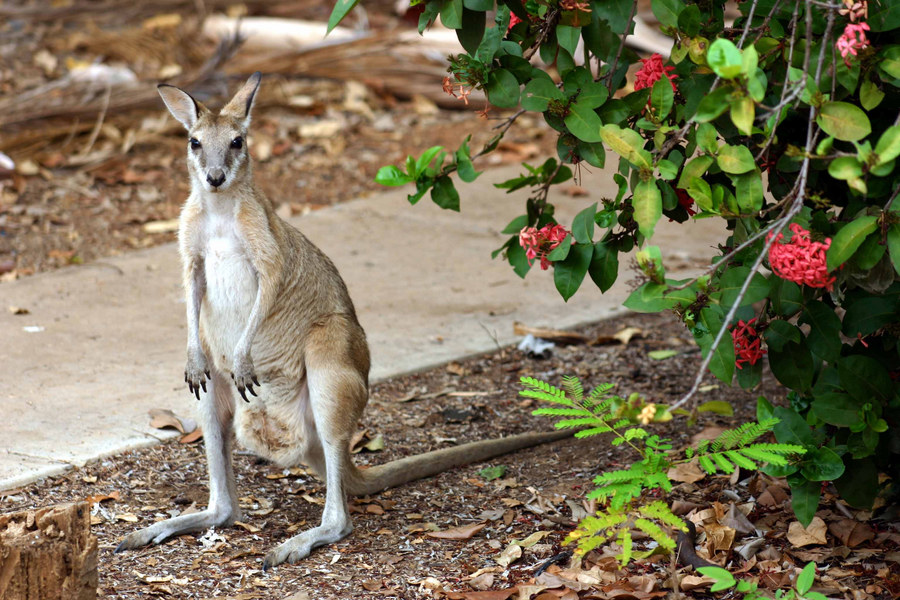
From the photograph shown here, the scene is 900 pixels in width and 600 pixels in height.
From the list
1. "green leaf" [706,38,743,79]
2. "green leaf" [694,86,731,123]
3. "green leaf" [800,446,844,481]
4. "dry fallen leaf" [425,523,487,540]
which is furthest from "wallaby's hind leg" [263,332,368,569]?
"green leaf" [706,38,743,79]

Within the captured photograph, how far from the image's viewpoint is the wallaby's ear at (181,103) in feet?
10.7

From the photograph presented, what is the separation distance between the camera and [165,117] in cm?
716

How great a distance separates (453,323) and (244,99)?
1906 mm

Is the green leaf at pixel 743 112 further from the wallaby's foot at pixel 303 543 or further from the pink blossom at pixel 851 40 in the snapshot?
the wallaby's foot at pixel 303 543

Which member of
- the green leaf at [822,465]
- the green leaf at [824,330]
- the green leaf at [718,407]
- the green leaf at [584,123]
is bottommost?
the green leaf at [718,407]

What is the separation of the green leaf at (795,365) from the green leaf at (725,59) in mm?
1073

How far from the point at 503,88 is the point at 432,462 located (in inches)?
54.9

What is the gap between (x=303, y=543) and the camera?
315 cm

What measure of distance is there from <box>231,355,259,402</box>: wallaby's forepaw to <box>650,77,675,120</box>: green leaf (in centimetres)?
144

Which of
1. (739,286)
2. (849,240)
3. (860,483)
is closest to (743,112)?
(849,240)

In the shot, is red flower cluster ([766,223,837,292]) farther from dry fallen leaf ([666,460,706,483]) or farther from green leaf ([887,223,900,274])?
dry fallen leaf ([666,460,706,483])

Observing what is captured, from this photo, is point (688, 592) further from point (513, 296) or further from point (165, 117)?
point (165, 117)

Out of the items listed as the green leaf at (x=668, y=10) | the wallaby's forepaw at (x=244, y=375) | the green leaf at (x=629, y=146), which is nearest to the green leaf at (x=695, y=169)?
the green leaf at (x=629, y=146)

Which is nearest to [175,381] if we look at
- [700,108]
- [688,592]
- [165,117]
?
[688,592]
